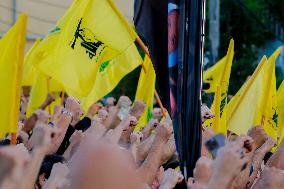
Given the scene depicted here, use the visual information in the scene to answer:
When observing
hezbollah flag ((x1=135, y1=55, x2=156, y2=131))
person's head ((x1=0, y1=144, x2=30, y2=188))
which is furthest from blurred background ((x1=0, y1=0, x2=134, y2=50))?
person's head ((x1=0, y1=144, x2=30, y2=188))

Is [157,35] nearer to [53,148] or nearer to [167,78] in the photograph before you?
[167,78]

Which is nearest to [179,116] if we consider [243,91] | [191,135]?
[191,135]

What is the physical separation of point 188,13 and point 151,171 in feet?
3.29

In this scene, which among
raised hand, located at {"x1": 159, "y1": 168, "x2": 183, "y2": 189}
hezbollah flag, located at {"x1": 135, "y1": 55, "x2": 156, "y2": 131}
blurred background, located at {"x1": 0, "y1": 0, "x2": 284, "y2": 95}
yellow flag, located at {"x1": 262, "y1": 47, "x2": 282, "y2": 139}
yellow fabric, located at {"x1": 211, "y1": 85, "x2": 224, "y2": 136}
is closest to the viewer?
raised hand, located at {"x1": 159, "y1": 168, "x2": 183, "y2": 189}

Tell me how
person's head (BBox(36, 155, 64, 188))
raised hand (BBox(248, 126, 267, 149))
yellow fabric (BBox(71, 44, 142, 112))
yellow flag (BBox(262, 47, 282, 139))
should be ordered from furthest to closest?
yellow fabric (BBox(71, 44, 142, 112)) < yellow flag (BBox(262, 47, 282, 139)) < raised hand (BBox(248, 126, 267, 149)) < person's head (BBox(36, 155, 64, 188))

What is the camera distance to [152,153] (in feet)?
14.0

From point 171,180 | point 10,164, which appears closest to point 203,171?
point 171,180

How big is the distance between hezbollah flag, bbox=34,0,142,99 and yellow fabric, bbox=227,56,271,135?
3.48 ft

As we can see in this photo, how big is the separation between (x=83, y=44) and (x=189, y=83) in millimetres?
2186

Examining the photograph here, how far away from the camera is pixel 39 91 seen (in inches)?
340

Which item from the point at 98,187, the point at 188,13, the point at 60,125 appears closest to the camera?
the point at 98,187

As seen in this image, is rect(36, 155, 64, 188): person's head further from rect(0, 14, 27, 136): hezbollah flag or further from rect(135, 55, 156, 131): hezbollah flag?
rect(135, 55, 156, 131): hezbollah flag

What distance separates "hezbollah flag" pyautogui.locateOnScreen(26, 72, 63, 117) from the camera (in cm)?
855

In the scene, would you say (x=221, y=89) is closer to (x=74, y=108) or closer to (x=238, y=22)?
(x=74, y=108)
